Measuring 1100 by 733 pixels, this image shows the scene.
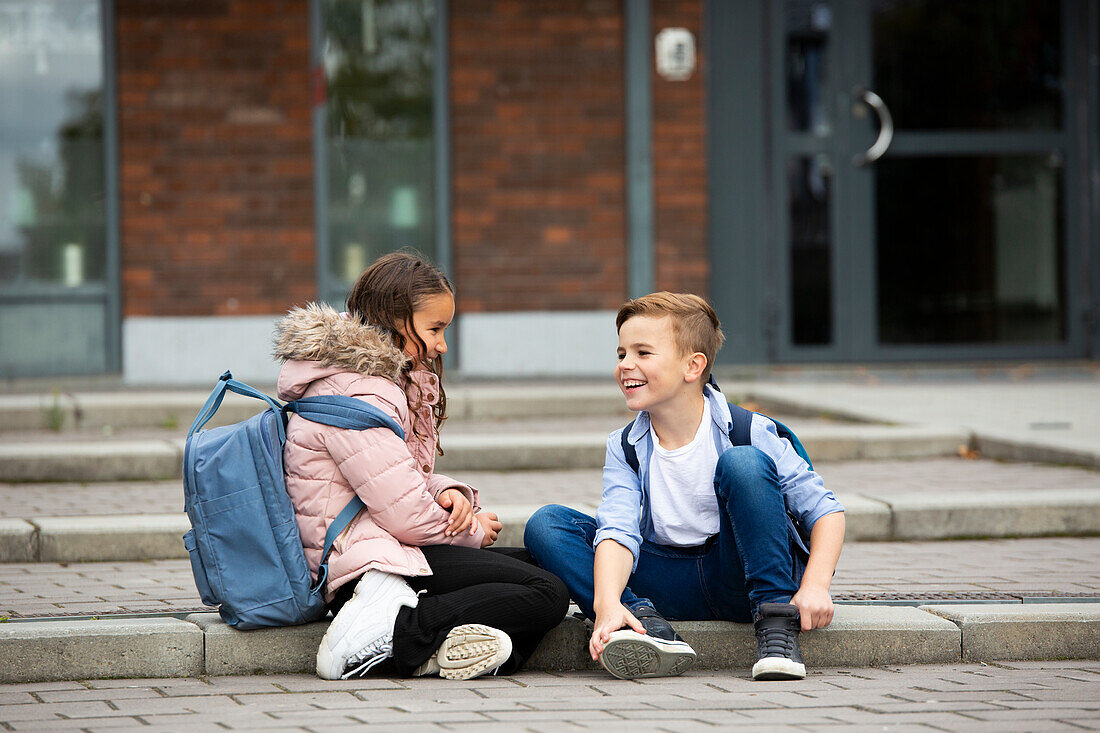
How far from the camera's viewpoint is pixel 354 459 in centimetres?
344

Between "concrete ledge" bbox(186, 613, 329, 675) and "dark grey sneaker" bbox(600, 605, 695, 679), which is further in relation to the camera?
"concrete ledge" bbox(186, 613, 329, 675)

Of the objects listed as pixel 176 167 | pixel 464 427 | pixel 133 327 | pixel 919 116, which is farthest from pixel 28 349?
pixel 919 116

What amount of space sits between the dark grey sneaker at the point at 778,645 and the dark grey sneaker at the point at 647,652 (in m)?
0.18

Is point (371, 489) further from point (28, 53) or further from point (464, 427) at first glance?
point (28, 53)

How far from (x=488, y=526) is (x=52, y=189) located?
7.62 meters

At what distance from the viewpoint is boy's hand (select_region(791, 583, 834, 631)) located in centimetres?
343

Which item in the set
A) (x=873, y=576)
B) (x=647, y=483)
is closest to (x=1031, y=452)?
(x=873, y=576)

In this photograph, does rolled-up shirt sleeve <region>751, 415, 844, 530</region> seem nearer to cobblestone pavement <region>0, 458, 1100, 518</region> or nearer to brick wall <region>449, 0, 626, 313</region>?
cobblestone pavement <region>0, 458, 1100, 518</region>

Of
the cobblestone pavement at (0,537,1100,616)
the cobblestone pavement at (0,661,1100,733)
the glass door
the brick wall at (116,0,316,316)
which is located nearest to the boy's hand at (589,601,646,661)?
the cobblestone pavement at (0,661,1100,733)

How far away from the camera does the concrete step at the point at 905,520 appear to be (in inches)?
199

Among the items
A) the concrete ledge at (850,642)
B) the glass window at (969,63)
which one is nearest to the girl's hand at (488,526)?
the concrete ledge at (850,642)

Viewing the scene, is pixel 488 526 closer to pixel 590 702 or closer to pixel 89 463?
pixel 590 702

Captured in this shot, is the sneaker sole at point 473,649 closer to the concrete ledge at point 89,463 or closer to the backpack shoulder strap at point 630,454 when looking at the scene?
the backpack shoulder strap at point 630,454

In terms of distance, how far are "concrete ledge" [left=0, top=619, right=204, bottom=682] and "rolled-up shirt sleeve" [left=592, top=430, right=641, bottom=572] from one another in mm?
1112
